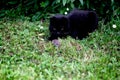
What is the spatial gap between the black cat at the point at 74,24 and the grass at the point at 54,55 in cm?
15

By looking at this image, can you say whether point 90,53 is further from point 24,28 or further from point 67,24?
point 24,28

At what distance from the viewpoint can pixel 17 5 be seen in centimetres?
791

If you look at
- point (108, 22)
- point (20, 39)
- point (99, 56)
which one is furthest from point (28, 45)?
point (108, 22)

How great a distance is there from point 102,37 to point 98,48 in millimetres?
428

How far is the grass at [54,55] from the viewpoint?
5.07 m

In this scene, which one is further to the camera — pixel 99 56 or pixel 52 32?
pixel 52 32

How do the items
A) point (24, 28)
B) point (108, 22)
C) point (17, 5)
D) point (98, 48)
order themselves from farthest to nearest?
point (17, 5)
point (108, 22)
point (24, 28)
point (98, 48)

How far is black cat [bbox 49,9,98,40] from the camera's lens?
242 inches

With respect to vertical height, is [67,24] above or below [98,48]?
above

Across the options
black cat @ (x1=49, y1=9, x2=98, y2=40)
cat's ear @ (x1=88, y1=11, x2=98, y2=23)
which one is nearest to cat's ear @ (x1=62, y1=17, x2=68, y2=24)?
black cat @ (x1=49, y1=9, x2=98, y2=40)

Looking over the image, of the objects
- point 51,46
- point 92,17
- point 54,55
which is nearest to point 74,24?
point 92,17

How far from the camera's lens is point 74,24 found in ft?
21.6

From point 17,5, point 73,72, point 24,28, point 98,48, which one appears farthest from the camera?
point 17,5

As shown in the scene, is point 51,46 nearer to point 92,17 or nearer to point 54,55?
point 54,55
